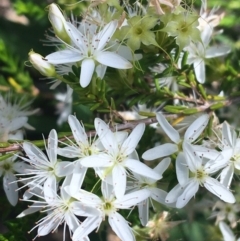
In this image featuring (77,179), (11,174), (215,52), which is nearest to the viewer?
(77,179)

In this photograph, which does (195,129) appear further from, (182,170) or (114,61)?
(114,61)

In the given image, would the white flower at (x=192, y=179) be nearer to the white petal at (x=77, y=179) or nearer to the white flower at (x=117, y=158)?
the white flower at (x=117, y=158)

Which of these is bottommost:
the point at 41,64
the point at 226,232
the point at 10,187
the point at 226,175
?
the point at 226,232

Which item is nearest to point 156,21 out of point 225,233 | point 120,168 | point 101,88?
point 101,88

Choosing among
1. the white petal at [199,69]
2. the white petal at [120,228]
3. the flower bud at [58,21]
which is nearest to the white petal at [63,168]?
the white petal at [120,228]

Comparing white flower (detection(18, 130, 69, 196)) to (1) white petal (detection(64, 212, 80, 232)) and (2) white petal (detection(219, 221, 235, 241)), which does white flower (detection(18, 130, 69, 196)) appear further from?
(2) white petal (detection(219, 221, 235, 241))

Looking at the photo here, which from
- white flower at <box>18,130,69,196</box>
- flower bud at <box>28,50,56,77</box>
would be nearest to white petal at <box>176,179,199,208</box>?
white flower at <box>18,130,69,196</box>

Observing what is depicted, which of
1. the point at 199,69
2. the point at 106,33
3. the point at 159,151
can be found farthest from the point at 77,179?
the point at 199,69

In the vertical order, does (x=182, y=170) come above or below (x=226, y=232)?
above
